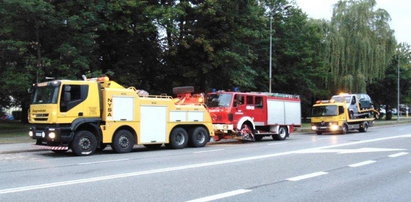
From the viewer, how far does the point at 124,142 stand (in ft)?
59.2

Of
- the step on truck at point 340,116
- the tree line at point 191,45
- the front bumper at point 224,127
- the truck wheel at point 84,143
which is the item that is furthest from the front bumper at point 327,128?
the truck wheel at point 84,143

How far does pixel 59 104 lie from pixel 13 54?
43.4 ft

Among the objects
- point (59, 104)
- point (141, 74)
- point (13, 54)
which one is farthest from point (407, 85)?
point (59, 104)

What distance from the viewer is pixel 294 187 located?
9078 millimetres

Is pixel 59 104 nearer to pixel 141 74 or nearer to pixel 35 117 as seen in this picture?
pixel 35 117

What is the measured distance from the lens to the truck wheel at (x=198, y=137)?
20.8 meters

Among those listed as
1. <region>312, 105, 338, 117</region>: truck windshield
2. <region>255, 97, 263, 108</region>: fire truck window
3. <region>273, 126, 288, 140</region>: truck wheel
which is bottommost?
<region>273, 126, 288, 140</region>: truck wheel

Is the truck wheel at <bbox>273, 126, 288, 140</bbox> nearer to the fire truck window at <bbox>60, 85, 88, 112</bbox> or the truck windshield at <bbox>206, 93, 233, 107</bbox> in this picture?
the truck windshield at <bbox>206, 93, 233, 107</bbox>

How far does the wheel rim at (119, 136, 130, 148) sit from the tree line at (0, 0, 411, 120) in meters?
11.3

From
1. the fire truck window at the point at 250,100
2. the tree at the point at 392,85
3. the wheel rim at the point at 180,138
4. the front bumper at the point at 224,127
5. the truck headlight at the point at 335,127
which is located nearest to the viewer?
the wheel rim at the point at 180,138

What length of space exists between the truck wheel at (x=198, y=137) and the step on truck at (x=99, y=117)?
0.46 m

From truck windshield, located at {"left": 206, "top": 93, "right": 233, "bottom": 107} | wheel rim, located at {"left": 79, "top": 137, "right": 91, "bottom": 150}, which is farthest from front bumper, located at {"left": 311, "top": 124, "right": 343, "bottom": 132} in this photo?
wheel rim, located at {"left": 79, "top": 137, "right": 91, "bottom": 150}

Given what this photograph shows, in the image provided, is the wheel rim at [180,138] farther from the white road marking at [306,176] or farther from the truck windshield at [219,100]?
the white road marking at [306,176]

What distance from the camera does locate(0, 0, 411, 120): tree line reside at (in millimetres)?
27812
